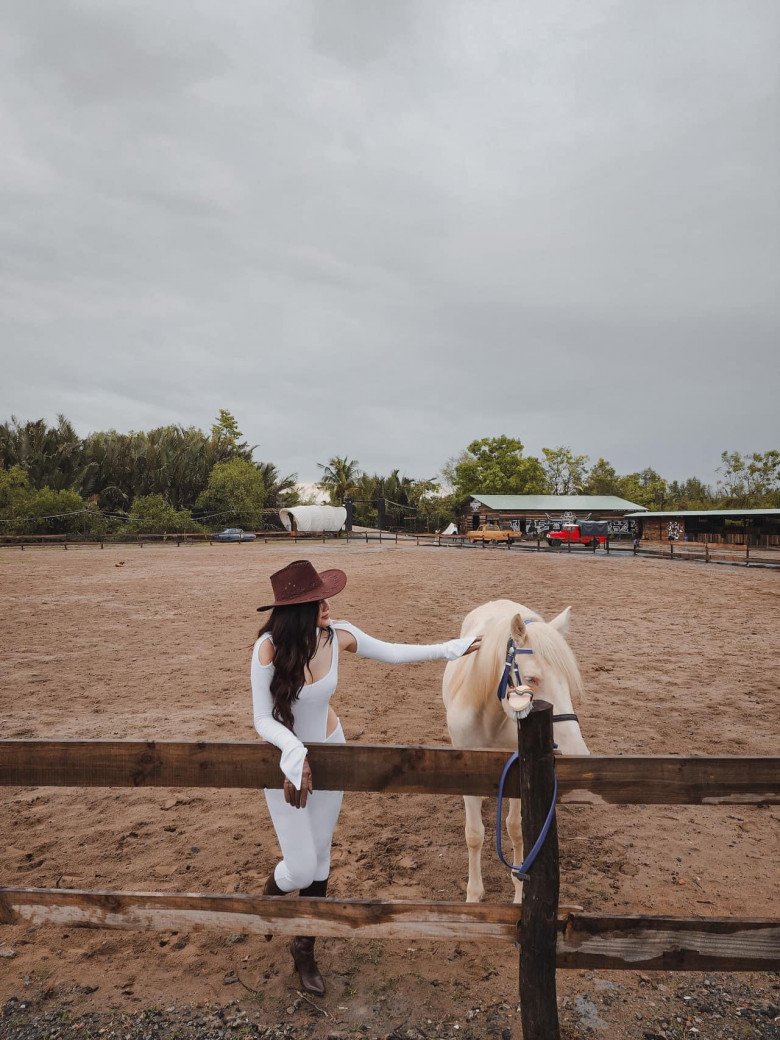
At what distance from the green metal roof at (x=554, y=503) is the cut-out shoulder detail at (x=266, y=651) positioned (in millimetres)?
47952

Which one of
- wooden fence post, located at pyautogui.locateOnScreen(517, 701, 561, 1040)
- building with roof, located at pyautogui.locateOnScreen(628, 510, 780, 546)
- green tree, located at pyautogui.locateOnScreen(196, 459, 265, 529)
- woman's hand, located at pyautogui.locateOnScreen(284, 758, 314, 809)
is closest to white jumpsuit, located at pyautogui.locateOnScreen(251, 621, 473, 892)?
woman's hand, located at pyautogui.locateOnScreen(284, 758, 314, 809)

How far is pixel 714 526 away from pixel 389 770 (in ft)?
146

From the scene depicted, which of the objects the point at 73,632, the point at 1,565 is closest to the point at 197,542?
the point at 1,565

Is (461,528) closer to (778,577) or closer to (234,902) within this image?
(778,577)

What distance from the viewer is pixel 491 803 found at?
455cm

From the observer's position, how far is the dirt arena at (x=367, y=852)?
2518 millimetres

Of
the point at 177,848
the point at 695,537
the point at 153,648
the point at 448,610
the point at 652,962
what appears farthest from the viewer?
the point at 695,537

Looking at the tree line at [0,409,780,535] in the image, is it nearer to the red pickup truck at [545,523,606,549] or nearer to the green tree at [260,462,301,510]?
the green tree at [260,462,301,510]

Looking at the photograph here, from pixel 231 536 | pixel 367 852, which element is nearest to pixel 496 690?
pixel 367 852

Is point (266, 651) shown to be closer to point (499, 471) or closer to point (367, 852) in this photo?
point (367, 852)

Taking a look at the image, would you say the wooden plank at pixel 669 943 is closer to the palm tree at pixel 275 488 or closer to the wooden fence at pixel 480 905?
the wooden fence at pixel 480 905

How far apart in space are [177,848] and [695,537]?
42255 mm

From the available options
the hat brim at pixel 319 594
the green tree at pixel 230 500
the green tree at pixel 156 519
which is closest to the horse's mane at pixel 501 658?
the hat brim at pixel 319 594

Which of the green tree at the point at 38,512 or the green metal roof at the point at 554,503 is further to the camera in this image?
the green metal roof at the point at 554,503
